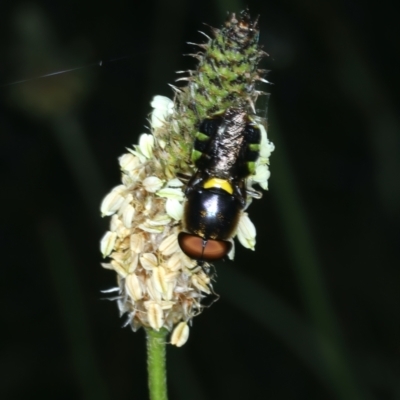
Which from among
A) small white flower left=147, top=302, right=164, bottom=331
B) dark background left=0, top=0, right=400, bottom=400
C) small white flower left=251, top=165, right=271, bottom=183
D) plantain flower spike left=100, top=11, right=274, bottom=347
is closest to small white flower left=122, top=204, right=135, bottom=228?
plantain flower spike left=100, top=11, right=274, bottom=347

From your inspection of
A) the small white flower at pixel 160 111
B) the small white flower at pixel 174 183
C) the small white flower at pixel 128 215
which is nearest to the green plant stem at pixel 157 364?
the small white flower at pixel 128 215

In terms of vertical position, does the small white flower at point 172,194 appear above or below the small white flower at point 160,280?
above

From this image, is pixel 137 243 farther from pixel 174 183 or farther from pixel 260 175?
pixel 260 175

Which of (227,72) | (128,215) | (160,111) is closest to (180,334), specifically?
(128,215)

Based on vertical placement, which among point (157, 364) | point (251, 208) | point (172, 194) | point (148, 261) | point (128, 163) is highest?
point (251, 208)

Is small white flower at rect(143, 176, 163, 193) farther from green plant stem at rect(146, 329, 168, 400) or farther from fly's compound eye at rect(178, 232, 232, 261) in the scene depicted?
green plant stem at rect(146, 329, 168, 400)

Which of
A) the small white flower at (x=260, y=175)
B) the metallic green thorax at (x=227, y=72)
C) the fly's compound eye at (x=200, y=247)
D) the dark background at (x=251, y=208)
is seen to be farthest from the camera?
the dark background at (x=251, y=208)

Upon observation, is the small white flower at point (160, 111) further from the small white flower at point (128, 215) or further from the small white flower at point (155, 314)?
the small white flower at point (155, 314)
